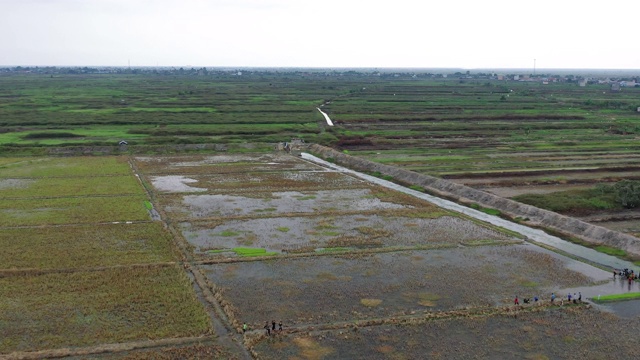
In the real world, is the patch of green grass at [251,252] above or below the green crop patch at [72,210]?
below

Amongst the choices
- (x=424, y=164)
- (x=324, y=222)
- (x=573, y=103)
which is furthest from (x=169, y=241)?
(x=573, y=103)

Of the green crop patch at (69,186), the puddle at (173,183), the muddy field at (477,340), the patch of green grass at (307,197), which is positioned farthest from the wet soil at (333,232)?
the green crop patch at (69,186)

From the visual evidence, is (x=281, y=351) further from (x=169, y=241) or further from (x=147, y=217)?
(x=147, y=217)

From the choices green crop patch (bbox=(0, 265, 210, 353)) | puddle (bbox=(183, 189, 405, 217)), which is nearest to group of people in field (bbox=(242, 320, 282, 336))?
green crop patch (bbox=(0, 265, 210, 353))

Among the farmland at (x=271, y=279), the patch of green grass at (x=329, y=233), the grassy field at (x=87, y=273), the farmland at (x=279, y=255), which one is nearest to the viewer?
the farmland at (x=271, y=279)

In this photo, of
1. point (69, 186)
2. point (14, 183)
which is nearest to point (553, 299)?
point (69, 186)

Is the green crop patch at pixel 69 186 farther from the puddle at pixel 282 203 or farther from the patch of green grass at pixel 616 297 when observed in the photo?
the patch of green grass at pixel 616 297

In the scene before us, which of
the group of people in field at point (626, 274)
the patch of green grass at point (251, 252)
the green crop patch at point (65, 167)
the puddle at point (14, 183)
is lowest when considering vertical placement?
the group of people in field at point (626, 274)
